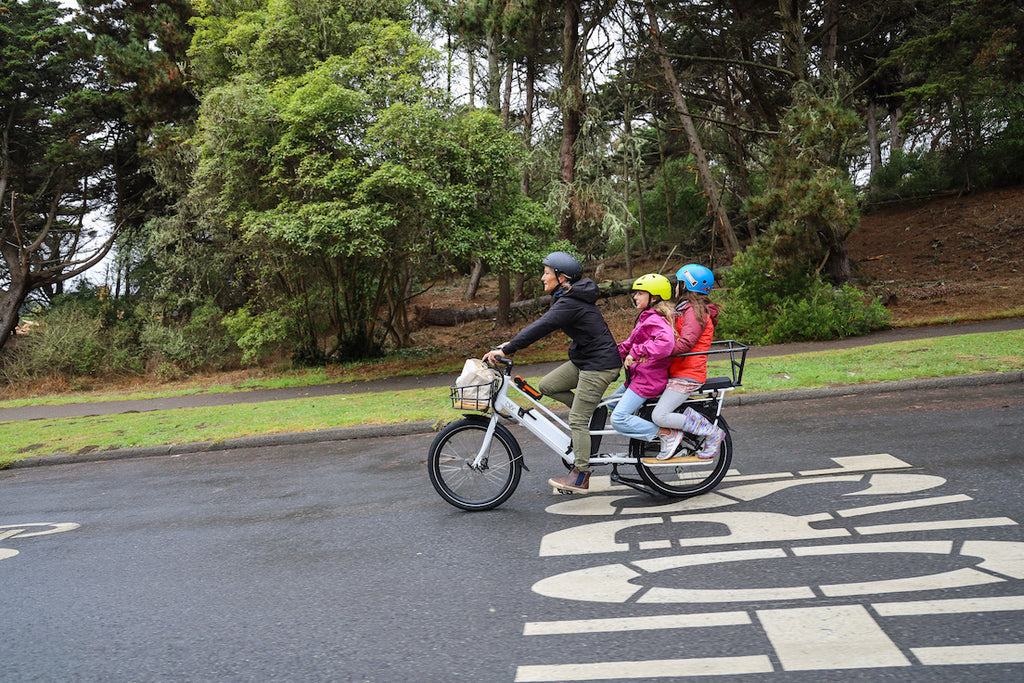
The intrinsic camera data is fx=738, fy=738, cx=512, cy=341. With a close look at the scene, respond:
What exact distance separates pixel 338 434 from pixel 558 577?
6547mm

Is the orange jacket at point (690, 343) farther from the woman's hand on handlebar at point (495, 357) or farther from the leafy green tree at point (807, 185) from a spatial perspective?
the leafy green tree at point (807, 185)

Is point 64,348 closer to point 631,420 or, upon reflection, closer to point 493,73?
point 493,73

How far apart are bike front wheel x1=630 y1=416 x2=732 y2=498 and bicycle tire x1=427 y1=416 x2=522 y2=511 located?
99 centimetres

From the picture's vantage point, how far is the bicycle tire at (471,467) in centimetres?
596

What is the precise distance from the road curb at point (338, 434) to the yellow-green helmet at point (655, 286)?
486 centimetres

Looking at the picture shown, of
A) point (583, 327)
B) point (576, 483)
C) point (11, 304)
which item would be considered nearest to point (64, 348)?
point (11, 304)

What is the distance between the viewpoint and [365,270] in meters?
21.6

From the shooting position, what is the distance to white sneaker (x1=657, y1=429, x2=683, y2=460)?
5.71 metres

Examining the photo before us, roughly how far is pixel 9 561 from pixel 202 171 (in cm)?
1425

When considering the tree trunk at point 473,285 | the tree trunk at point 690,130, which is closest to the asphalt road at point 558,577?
the tree trunk at point 690,130

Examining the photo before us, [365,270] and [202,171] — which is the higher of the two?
[202,171]

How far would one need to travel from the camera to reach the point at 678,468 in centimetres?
598

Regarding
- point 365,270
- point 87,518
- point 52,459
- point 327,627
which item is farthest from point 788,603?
point 365,270

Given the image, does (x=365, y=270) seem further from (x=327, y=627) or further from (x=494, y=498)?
(x=327, y=627)
